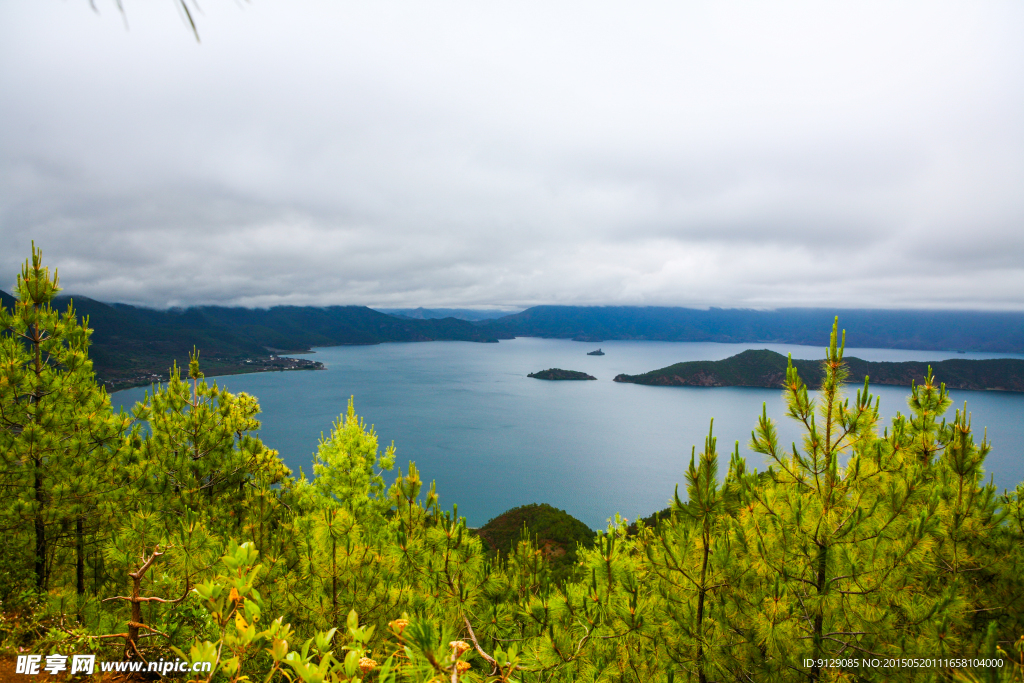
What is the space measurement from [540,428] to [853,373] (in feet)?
380

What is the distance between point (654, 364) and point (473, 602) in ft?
657

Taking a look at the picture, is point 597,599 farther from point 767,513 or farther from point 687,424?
point 687,424

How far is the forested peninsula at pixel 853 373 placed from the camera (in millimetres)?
121375

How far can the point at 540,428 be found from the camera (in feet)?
281

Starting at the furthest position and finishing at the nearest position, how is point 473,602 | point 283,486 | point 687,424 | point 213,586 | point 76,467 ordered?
point 687,424 < point 283,486 < point 76,467 < point 473,602 < point 213,586

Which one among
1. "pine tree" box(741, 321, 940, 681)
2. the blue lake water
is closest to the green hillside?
the blue lake water

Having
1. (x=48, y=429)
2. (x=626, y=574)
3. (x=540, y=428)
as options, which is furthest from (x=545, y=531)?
(x=540, y=428)

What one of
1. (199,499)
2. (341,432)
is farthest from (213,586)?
(341,432)

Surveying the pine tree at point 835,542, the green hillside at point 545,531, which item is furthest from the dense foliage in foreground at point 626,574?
the green hillside at point 545,531

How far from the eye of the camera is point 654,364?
194875mm

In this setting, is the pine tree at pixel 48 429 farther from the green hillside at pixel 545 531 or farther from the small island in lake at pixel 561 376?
the small island in lake at pixel 561 376

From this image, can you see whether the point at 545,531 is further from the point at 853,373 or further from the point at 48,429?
the point at 853,373

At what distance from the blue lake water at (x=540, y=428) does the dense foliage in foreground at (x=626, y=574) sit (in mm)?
43803

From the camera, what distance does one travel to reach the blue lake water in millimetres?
57031
